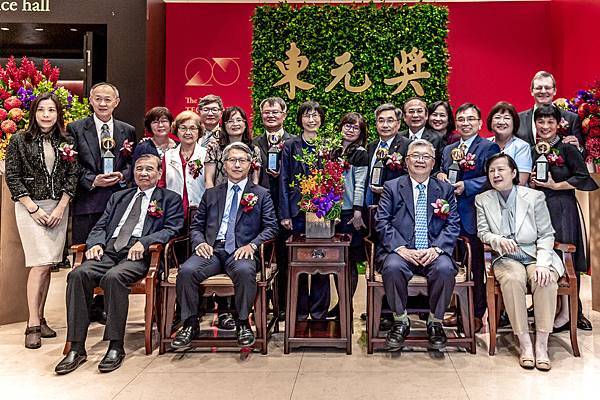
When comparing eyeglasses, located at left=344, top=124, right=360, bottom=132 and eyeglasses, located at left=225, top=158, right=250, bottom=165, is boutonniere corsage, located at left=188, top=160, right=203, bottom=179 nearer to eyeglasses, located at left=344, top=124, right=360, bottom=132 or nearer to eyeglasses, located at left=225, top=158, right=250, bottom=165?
eyeglasses, located at left=225, top=158, right=250, bottom=165

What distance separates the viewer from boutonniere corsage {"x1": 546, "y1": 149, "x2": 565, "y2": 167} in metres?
4.11

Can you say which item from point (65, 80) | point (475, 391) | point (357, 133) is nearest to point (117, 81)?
point (65, 80)

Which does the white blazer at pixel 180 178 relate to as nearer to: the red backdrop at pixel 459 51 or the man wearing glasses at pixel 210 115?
the man wearing glasses at pixel 210 115

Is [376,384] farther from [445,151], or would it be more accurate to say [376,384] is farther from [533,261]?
[445,151]

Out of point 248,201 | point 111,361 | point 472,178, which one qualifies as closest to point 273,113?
point 248,201

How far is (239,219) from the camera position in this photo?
12.7 ft

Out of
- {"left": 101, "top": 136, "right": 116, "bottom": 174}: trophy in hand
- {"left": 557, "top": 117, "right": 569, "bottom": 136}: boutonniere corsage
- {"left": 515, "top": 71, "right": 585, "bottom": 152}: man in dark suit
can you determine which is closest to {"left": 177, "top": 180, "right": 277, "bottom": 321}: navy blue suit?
{"left": 101, "top": 136, "right": 116, "bottom": 174}: trophy in hand

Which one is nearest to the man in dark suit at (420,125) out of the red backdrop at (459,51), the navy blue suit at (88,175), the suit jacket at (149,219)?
the suit jacket at (149,219)

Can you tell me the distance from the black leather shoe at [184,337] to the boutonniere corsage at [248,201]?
86 centimetres

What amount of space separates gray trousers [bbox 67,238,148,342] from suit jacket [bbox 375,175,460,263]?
1656mm

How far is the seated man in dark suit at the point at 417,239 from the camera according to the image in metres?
3.52

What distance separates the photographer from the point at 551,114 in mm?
4121

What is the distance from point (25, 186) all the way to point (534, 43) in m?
6.71

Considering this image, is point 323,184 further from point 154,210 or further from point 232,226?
point 154,210
